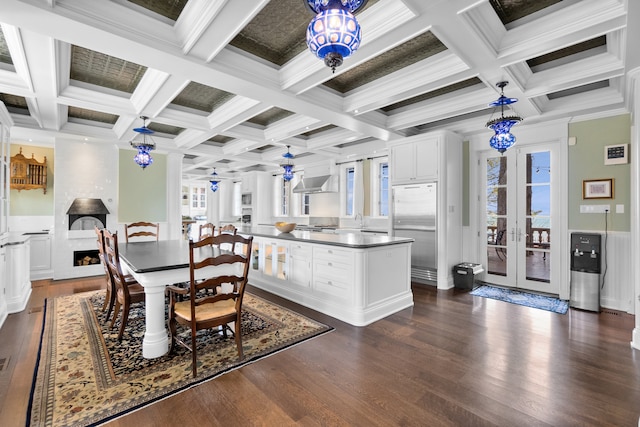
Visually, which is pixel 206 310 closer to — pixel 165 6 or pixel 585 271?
pixel 165 6

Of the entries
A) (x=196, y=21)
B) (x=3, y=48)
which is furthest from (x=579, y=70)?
(x=3, y=48)

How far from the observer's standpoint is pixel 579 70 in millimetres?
3131

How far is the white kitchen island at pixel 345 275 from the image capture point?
336cm

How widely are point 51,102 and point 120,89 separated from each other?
0.86 m

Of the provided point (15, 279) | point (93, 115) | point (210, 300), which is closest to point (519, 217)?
point (210, 300)

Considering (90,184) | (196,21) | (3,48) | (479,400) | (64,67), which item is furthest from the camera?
(90,184)

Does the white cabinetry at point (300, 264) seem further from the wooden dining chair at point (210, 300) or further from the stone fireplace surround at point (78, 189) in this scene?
the stone fireplace surround at point (78, 189)

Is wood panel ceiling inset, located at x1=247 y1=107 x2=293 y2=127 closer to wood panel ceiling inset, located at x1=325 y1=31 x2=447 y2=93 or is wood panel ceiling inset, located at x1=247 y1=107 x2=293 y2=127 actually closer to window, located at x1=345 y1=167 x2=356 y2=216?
wood panel ceiling inset, located at x1=325 y1=31 x2=447 y2=93

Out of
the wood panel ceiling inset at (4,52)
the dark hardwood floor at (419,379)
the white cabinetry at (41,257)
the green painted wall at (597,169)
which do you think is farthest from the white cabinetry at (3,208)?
the green painted wall at (597,169)

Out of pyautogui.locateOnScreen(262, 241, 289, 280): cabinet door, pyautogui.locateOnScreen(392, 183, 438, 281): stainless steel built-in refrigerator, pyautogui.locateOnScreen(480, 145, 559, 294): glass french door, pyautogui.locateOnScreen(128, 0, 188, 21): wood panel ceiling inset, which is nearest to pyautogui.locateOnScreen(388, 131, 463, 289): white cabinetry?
pyautogui.locateOnScreen(392, 183, 438, 281): stainless steel built-in refrigerator

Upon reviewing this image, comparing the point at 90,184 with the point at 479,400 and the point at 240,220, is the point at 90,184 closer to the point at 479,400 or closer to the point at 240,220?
the point at 240,220

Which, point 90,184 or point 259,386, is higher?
point 90,184

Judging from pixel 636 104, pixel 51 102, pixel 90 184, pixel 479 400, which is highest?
pixel 51 102

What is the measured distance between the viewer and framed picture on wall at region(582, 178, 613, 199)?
13.1 ft
